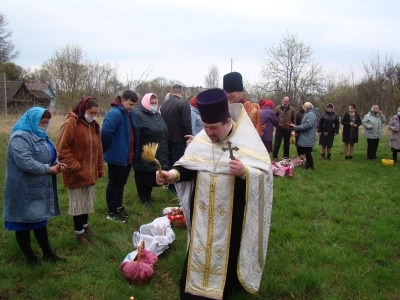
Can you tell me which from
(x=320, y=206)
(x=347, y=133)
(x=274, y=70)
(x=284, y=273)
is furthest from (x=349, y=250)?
(x=274, y=70)

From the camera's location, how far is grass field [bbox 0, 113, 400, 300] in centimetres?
384

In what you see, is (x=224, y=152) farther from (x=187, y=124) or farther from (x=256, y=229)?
(x=187, y=124)

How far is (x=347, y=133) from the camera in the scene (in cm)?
1255

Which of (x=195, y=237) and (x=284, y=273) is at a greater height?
(x=195, y=237)

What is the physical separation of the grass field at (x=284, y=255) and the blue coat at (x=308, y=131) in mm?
3004

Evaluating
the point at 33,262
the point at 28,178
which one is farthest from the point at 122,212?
the point at 28,178

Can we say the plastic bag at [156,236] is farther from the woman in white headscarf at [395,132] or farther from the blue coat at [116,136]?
the woman in white headscarf at [395,132]

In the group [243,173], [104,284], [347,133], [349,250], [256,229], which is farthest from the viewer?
[347,133]

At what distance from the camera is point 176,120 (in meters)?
7.03

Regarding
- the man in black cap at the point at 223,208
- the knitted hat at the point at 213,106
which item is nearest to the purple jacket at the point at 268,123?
the man in black cap at the point at 223,208

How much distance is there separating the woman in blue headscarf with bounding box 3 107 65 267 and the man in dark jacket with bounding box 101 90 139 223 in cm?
139

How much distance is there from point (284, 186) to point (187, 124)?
108 inches

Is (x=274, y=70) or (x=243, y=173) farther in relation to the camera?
(x=274, y=70)

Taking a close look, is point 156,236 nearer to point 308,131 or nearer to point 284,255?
point 284,255
